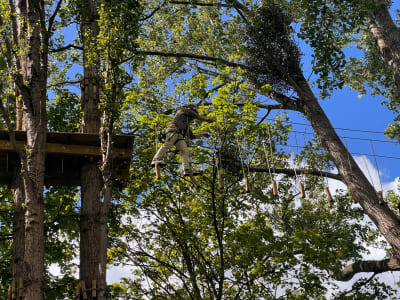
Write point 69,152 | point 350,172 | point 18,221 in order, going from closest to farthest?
point 18,221, point 69,152, point 350,172

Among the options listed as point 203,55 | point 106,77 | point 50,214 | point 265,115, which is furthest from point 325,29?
point 50,214

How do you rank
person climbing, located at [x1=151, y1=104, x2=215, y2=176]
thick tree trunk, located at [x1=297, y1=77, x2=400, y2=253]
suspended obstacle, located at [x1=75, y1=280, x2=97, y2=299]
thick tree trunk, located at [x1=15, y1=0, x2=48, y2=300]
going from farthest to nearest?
thick tree trunk, located at [x1=297, y1=77, x2=400, y2=253]
person climbing, located at [x1=151, y1=104, x2=215, y2=176]
suspended obstacle, located at [x1=75, y1=280, x2=97, y2=299]
thick tree trunk, located at [x1=15, y1=0, x2=48, y2=300]

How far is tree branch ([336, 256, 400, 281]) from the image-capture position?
1330 centimetres

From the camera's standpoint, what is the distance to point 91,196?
11.2 meters

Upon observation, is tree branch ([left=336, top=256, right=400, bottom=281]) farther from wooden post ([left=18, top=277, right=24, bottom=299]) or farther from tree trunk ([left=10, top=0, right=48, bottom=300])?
wooden post ([left=18, top=277, right=24, bottom=299])

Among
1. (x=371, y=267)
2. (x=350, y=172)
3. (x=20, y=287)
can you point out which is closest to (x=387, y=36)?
(x=350, y=172)

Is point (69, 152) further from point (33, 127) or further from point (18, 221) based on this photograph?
point (18, 221)

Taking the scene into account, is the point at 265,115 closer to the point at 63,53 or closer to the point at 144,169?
the point at 144,169

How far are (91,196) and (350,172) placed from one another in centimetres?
675

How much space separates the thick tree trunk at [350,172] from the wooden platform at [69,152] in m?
5.31

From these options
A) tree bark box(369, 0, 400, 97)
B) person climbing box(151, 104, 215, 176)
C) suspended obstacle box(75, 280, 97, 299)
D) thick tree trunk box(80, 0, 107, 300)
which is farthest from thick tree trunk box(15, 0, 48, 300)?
tree bark box(369, 0, 400, 97)

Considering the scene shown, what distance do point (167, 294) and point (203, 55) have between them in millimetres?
8171

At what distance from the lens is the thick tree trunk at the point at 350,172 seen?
520 inches

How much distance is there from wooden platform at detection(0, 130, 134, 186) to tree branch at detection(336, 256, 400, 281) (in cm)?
657
